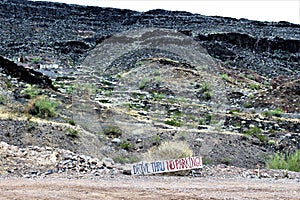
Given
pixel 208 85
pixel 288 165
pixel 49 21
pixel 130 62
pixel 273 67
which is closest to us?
pixel 288 165

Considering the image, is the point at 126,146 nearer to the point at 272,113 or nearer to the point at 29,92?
the point at 29,92

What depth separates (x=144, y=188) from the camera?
23.6 feet

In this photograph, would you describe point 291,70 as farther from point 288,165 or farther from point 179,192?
point 179,192

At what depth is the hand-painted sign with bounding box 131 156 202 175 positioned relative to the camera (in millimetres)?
8711

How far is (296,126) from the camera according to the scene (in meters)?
19.1

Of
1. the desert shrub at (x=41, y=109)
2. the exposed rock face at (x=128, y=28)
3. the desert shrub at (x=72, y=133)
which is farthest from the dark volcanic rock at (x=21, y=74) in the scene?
the exposed rock face at (x=128, y=28)

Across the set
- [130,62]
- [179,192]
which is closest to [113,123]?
[179,192]

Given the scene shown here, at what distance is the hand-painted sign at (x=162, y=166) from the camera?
8711 mm

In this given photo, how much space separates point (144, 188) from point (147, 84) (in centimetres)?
2377

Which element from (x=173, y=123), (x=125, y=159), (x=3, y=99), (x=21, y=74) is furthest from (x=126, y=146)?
(x=21, y=74)

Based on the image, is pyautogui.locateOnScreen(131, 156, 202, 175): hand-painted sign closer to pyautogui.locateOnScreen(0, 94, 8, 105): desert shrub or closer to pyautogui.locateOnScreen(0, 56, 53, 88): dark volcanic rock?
pyautogui.locateOnScreen(0, 94, 8, 105): desert shrub

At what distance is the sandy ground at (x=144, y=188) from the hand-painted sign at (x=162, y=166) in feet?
1.46

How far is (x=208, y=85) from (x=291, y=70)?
2363 cm

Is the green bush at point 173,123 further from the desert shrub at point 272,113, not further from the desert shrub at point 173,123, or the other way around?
the desert shrub at point 272,113
